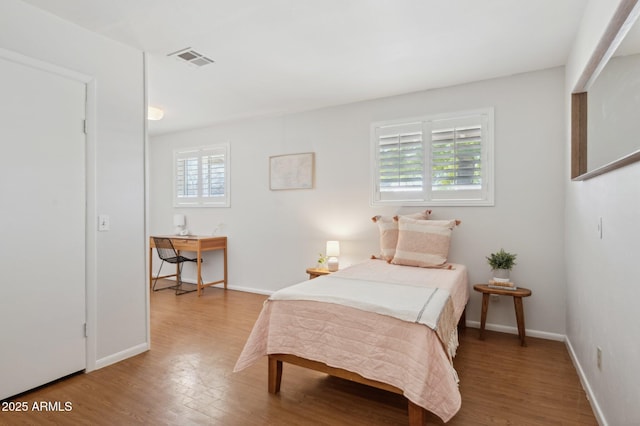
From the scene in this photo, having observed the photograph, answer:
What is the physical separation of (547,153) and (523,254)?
982mm

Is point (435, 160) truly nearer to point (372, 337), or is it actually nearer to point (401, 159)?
point (401, 159)

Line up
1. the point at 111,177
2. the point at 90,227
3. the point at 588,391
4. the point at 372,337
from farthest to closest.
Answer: the point at 111,177 < the point at 90,227 < the point at 588,391 < the point at 372,337

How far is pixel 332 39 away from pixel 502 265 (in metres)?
2.49

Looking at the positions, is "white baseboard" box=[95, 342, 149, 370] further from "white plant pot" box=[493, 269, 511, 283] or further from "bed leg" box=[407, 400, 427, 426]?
"white plant pot" box=[493, 269, 511, 283]

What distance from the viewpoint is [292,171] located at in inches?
189

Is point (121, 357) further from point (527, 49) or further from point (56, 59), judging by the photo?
point (527, 49)

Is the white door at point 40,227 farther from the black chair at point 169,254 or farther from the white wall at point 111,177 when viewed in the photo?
the black chair at point 169,254

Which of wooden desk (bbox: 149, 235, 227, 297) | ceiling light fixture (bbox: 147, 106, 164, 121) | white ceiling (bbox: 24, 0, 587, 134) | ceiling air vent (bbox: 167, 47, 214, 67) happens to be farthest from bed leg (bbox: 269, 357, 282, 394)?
ceiling light fixture (bbox: 147, 106, 164, 121)

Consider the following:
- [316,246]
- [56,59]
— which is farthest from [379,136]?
[56,59]

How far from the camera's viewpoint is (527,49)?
292cm

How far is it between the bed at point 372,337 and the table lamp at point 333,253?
1593 mm

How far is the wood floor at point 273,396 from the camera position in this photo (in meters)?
1.99

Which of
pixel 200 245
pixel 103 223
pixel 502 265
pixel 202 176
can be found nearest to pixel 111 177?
pixel 103 223

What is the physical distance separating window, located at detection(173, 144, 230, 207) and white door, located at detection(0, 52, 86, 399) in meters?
2.90
